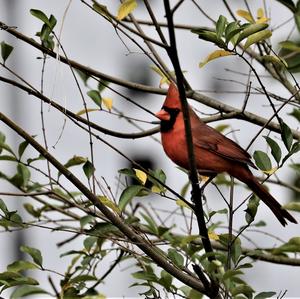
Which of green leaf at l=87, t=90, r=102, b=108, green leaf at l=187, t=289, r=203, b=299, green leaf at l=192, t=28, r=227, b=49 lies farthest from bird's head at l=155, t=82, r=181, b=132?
green leaf at l=187, t=289, r=203, b=299

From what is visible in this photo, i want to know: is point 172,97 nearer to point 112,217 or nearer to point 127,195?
point 127,195

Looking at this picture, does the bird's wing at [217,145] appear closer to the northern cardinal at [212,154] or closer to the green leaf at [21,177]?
the northern cardinal at [212,154]

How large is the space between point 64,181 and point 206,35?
2.66 m

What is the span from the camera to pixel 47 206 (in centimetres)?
284

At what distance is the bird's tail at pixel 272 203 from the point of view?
2764mm

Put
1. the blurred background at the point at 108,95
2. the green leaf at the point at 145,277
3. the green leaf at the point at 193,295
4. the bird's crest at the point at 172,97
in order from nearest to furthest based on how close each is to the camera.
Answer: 1. the green leaf at the point at 145,277
2. the green leaf at the point at 193,295
3. the bird's crest at the point at 172,97
4. the blurred background at the point at 108,95

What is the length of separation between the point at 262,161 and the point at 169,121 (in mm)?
426

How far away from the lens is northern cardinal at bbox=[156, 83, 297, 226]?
271cm

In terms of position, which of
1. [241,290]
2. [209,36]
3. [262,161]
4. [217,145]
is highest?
[209,36]

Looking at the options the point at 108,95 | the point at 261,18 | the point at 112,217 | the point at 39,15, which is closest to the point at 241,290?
the point at 112,217

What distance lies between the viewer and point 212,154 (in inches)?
115

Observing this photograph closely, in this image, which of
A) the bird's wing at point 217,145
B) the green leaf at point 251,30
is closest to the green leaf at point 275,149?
the green leaf at point 251,30

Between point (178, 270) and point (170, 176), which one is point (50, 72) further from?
point (178, 270)

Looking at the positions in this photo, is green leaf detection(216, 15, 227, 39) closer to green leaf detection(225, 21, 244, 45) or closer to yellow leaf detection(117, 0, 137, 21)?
green leaf detection(225, 21, 244, 45)
